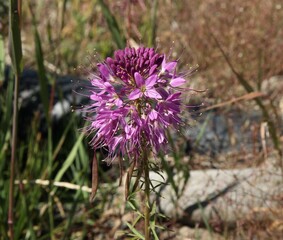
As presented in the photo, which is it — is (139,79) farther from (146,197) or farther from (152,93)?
(146,197)

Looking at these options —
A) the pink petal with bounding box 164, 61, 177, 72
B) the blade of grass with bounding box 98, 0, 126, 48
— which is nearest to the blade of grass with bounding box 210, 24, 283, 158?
the blade of grass with bounding box 98, 0, 126, 48

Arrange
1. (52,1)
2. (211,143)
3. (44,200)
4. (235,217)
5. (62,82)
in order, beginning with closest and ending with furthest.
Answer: (235,217) → (44,200) → (211,143) → (62,82) → (52,1)

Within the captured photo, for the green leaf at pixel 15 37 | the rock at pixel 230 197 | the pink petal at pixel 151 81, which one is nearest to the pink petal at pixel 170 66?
the pink petal at pixel 151 81

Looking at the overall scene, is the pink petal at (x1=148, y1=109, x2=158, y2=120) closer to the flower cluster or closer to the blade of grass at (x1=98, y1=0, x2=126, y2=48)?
the flower cluster

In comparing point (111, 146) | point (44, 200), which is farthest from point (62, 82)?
point (111, 146)

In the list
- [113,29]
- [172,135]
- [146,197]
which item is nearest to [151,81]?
[146,197]

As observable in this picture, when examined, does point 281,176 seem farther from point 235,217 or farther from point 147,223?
point 147,223

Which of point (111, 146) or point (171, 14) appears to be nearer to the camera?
point (111, 146)
